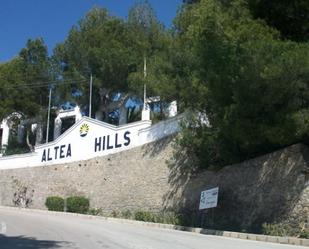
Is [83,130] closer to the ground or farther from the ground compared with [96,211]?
farther from the ground

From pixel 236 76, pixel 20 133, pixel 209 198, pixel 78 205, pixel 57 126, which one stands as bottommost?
pixel 78 205

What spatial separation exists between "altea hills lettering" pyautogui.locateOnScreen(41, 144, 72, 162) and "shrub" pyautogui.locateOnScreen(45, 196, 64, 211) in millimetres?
3876

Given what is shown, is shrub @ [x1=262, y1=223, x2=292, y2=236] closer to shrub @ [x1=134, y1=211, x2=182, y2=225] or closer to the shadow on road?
shrub @ [x1=134, y1=211, x2=182, y2=225]

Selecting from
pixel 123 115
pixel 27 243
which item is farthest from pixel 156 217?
pixel 123 115

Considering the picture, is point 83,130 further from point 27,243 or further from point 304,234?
point 27,243

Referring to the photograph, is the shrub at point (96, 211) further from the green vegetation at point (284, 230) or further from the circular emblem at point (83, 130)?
the green vegetation at point (284, 230)

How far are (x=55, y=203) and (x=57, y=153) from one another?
17.9 feet

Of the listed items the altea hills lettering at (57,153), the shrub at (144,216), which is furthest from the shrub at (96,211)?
the altea hills lettering at (57,153)

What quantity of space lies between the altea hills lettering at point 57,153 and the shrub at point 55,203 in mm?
3876

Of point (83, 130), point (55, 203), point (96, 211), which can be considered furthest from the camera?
point (83, 130)

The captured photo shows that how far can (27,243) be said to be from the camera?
1581 centimetres

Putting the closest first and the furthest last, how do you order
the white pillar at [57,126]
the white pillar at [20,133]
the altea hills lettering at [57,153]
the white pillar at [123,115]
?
the altea hills lettering at [57,153]
the white pillar at [123,115]
the white pillar at [57,126]
the white pillar at [20,133]

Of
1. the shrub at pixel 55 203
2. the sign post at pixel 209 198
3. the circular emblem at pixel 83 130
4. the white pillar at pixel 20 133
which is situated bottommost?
the shrub at pixel 55 203

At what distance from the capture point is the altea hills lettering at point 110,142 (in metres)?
35.8
